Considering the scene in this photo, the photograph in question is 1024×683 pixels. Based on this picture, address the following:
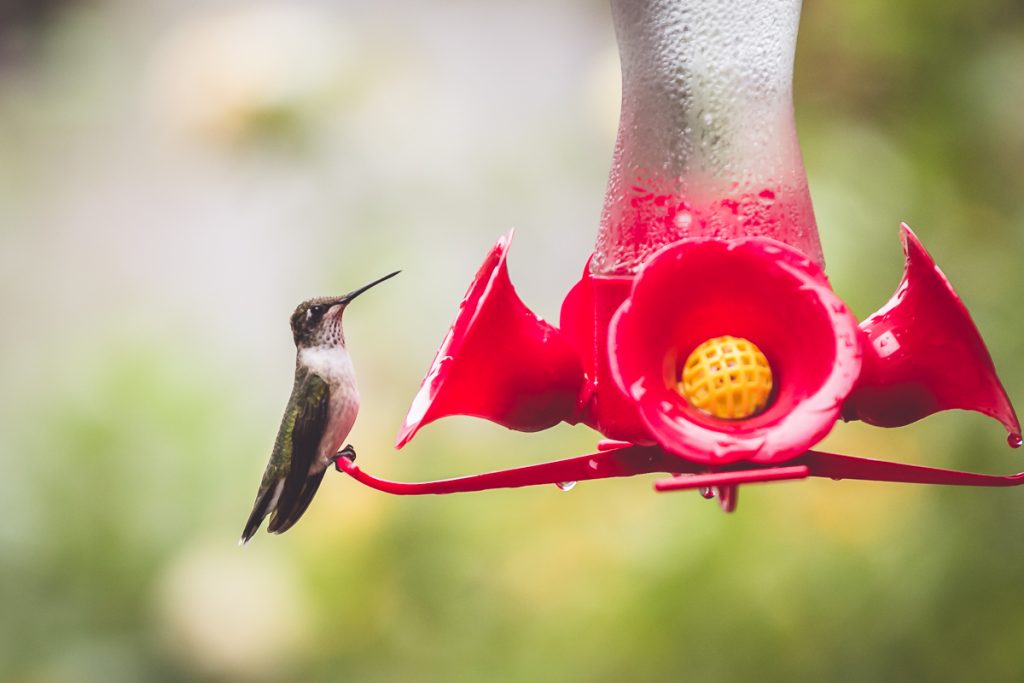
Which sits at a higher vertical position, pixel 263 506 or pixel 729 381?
pixel 729 381

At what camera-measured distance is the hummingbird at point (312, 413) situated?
1707 millimetres

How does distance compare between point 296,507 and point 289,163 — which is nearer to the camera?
point 296,507

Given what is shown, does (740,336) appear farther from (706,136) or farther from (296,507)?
(296,507)

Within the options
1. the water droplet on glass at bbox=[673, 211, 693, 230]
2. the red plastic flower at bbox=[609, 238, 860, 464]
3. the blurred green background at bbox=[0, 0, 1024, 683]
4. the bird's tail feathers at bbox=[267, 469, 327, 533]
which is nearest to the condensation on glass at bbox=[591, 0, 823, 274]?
the water droplet on glass at bbox=[673, 211, 693, 230]

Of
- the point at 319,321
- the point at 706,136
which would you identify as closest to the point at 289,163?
the point at 319,321

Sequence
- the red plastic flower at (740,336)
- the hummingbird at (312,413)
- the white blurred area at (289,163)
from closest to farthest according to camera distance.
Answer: the red plastic flower at (740,336)
the hummingbird at (312,413)
the white blurred area at (289,163)

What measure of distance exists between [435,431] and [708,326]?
5.94ft

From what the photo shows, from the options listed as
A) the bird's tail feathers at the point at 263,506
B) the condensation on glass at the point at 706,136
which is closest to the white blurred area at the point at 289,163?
the bird's tail feathers at the point at 263,506

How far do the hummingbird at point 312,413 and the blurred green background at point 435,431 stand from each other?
1157 millimetres

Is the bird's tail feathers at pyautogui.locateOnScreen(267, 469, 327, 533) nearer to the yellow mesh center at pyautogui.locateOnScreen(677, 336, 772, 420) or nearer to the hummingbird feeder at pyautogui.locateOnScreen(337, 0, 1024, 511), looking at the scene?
the hummingbird feeder at pyautogui.locateOnScreen(337, 0, 1024, 511)

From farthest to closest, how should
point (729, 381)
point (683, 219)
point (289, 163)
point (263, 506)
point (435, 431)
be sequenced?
point (289, 163), point (435, 431), point (263, 506), point (683, 219), point (729, 381)

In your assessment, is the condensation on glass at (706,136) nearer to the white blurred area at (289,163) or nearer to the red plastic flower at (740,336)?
the red plastic flower at (740,336)

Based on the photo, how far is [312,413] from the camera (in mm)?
1732

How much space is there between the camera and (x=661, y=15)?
5.11ft
